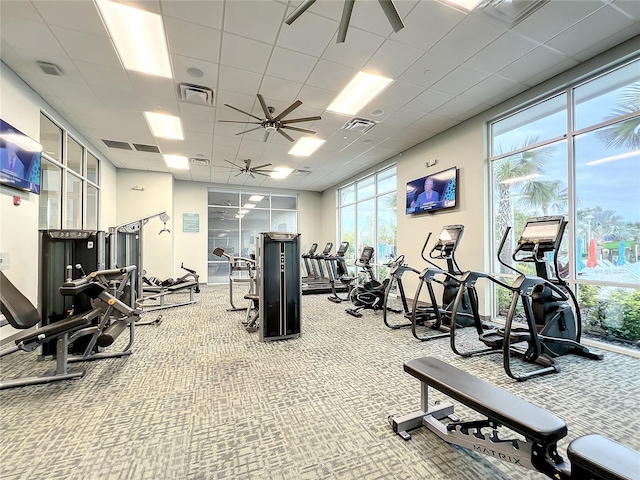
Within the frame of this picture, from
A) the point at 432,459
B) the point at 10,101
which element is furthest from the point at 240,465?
the point at 10,101

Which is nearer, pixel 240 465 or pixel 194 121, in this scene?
pixel 240 465

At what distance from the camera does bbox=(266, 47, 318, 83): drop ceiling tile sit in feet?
11.1

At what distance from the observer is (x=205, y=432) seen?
6.35ft

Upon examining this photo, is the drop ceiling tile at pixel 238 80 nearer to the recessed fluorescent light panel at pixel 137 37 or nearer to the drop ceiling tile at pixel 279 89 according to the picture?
the drop ceiling tile at pixel 279 89

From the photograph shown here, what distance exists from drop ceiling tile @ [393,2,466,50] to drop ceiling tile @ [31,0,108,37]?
10.1 ft

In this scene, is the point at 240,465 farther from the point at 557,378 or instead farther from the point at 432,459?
the point at 557,378

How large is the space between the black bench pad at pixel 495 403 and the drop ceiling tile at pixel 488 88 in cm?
399

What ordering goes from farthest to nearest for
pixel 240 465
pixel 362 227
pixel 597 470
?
pixel 362 227, pixel 240 465, pixel 597 470

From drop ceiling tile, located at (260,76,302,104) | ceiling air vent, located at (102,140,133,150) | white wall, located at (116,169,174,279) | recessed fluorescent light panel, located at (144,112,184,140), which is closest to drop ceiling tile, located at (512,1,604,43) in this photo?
drop ceiling tile, located at (260,76,302,104)

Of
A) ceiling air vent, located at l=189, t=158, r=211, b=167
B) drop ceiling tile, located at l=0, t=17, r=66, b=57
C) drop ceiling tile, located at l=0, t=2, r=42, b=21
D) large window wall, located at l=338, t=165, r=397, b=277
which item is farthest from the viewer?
large window wall, located at l=338, t=165, r=397, b=277

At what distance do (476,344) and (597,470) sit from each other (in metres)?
2.90

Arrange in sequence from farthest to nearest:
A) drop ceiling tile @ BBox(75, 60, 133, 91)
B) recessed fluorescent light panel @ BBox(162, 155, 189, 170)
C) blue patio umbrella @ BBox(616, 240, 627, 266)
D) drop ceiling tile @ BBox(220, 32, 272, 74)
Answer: recessed fluorescent light panel @ BBox(162, 155, 189, 170), drop ceiling tile @ BBox(75, 60, 133, 91), blue patio umbrella @ BBox(616, 240, 627, 266), drop ceiling tile @ BBox(220, 32, 272, 74)

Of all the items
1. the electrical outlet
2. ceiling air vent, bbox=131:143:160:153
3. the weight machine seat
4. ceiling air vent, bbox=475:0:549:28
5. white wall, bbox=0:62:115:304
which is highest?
ceiling air vent, bbox=475:0:549:28

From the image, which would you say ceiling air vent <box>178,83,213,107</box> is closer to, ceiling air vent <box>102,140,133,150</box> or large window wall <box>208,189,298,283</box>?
ceiling air vent <box>102,140,133,150</box>
